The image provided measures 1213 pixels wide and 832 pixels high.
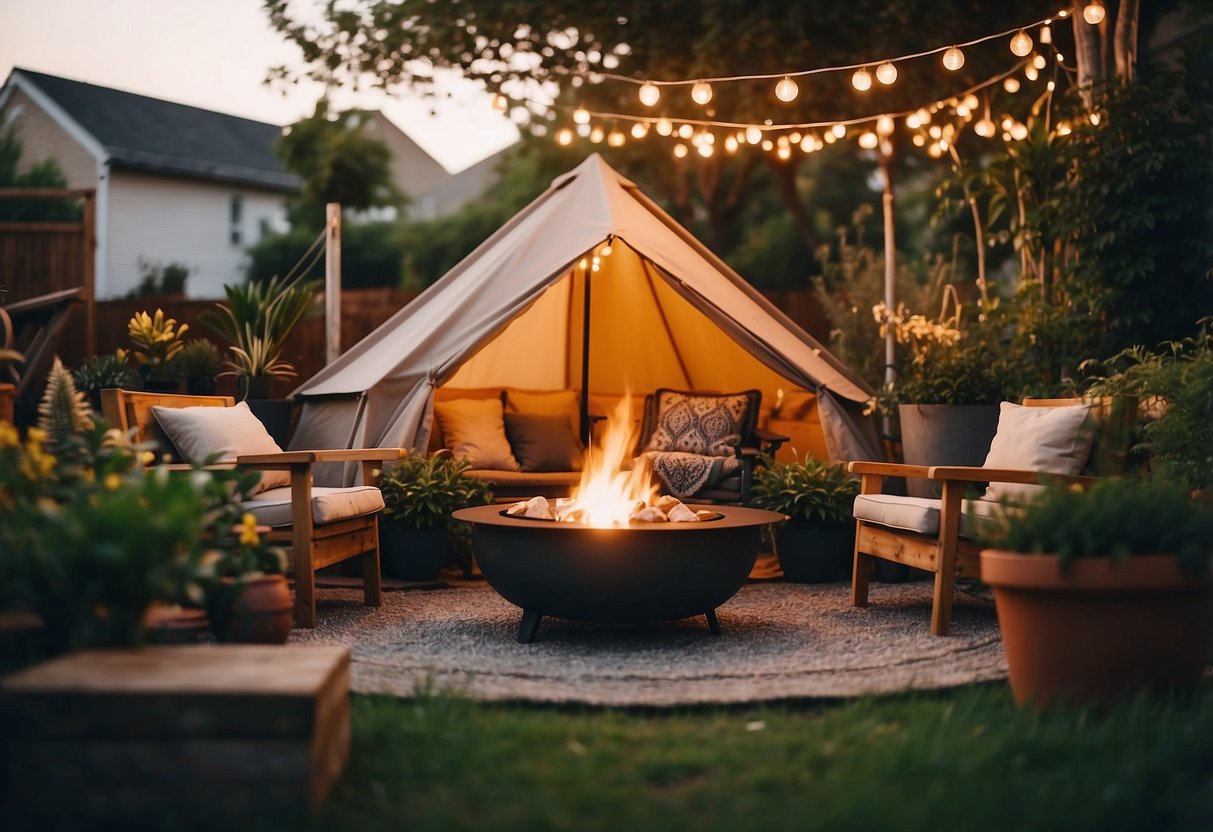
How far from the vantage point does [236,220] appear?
18.6 meters

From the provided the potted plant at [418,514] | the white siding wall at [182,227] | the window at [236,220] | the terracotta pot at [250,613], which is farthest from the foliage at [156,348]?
the window at [236,220]

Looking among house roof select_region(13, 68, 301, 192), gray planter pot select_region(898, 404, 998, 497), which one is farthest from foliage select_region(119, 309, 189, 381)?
house roof select_region(13, 68, 301, 192)

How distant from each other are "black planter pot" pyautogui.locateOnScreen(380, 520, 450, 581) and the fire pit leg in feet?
4.48

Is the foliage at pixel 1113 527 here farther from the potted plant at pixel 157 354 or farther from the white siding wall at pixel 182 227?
the white siding wall at pixel 182 227

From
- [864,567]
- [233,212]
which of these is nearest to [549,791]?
[864,567]

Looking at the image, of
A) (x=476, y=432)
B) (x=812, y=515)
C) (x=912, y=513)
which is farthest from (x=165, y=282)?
(x=912, y=513)

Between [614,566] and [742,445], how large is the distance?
103 inches

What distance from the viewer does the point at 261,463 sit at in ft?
13.1

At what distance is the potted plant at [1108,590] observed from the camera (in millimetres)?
2711

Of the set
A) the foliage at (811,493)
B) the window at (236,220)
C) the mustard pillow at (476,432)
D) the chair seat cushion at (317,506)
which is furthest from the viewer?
the window at (236,220)

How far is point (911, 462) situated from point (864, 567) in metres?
1.11

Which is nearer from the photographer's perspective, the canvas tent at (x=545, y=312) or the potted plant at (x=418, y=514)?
the potted plant at (x=418, y=514)

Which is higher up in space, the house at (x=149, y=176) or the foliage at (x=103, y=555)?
the house at (x=149, y=176)

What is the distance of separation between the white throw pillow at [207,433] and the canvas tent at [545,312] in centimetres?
97
